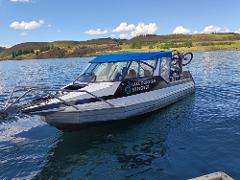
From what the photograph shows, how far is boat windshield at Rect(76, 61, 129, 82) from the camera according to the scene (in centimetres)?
1922

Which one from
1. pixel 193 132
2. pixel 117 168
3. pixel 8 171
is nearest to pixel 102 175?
pixel 117 168

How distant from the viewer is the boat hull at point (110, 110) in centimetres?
1645

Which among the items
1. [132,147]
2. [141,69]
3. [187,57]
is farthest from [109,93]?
[187,57]

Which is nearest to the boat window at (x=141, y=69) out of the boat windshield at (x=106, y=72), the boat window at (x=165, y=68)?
the boat windshield at (x=106, y=72)

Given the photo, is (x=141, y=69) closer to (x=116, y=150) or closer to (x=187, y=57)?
(x=116, y=150)

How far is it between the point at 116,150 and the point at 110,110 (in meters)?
2.76

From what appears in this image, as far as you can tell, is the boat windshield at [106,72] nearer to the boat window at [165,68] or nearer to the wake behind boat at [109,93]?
Answer: the wake behind boat at [109,93]

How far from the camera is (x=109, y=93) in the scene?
705 inches

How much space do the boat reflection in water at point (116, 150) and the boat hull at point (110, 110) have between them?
62 centimetres

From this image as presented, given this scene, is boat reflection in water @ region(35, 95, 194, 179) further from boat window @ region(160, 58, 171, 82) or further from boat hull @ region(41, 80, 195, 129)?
boat window @ region(160, 58, 171, 82)

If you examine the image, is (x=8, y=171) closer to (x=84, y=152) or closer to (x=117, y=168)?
(x=84, y=152)

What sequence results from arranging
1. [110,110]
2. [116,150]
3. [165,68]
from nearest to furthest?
[116,150] → [110,110] → [165,68]

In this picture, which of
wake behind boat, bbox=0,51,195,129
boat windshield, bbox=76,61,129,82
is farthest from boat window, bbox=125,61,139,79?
boat windshield, bbox=76,61,129,82

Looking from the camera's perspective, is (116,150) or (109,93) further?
(109,93)
